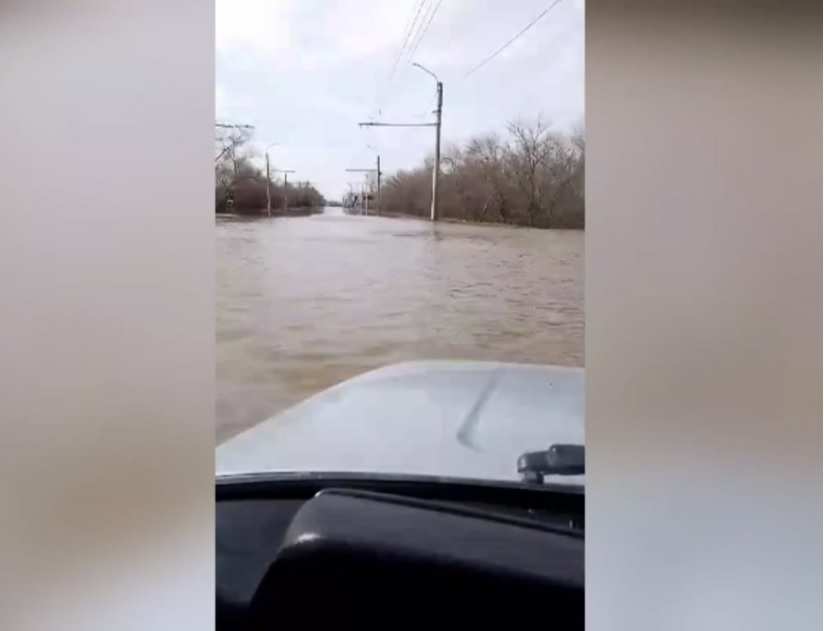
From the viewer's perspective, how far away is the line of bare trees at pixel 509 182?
1.53 m

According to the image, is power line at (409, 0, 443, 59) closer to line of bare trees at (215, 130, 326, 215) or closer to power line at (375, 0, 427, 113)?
power line at (375, 0, 427, 113)

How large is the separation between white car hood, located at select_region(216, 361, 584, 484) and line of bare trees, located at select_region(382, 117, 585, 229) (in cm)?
32

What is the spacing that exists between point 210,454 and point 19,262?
1.66ft

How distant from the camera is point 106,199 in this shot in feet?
4.70

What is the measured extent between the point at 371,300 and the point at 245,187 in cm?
34

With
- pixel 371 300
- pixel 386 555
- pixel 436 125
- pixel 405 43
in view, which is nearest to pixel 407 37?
pixel 405 43

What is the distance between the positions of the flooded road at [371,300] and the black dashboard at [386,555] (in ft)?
0.61

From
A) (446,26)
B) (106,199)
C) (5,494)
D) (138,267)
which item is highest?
(446,26)

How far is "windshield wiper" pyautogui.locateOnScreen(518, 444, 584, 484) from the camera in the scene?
1.54 meters

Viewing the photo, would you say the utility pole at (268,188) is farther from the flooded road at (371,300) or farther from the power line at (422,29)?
the power line at (422,29)

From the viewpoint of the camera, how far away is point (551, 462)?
1549 mm

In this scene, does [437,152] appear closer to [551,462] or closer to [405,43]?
[405,43]

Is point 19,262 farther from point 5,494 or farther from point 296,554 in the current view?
point 296,554

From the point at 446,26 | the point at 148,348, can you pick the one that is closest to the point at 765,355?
the point at 446,26
